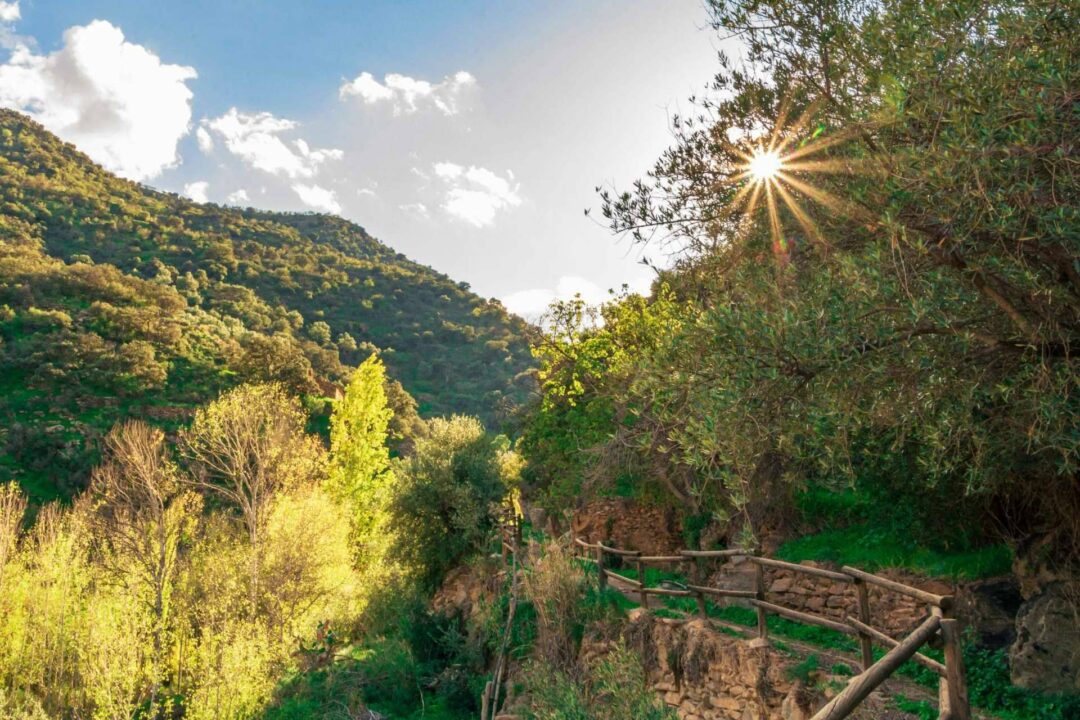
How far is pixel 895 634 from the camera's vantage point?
9.11 metres

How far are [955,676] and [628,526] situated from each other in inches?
610

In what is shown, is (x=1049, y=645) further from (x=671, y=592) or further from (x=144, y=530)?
(x=144, y=530)

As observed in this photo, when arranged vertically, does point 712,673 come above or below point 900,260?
below

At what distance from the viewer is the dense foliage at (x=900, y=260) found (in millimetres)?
4375

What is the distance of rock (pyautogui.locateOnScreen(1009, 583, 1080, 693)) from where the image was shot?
6677 millimetres

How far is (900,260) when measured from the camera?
4652 millimetres

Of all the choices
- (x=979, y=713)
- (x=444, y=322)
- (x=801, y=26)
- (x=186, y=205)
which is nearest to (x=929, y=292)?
(x=801, y=26)

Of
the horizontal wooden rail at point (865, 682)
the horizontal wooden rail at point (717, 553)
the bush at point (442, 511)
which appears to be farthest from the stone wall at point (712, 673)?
the bush at point (442, 511)

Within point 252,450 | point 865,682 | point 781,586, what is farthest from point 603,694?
point 252,450

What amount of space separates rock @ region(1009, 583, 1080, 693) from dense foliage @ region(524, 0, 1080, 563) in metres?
0.66

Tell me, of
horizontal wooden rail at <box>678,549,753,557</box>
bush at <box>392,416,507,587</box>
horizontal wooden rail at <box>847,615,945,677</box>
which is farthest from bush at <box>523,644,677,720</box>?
bush at <box>392,416,507,587</box>

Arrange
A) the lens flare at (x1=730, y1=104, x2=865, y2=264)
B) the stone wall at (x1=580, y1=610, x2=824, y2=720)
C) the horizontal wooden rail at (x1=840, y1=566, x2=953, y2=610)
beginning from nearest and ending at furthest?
the horizontal wooden rail at (x1=840, y1=566, x2=953, y2=610), the lens flare at (x1=730, y1=104, x2=865, y2=264), the stone wall at (x1=580, y1=610, x2=824, y2=720)

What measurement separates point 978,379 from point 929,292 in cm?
90

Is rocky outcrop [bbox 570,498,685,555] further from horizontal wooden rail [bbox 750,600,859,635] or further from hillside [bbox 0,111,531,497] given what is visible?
horizontal wooden rail [bbox 750,600,859,635]
